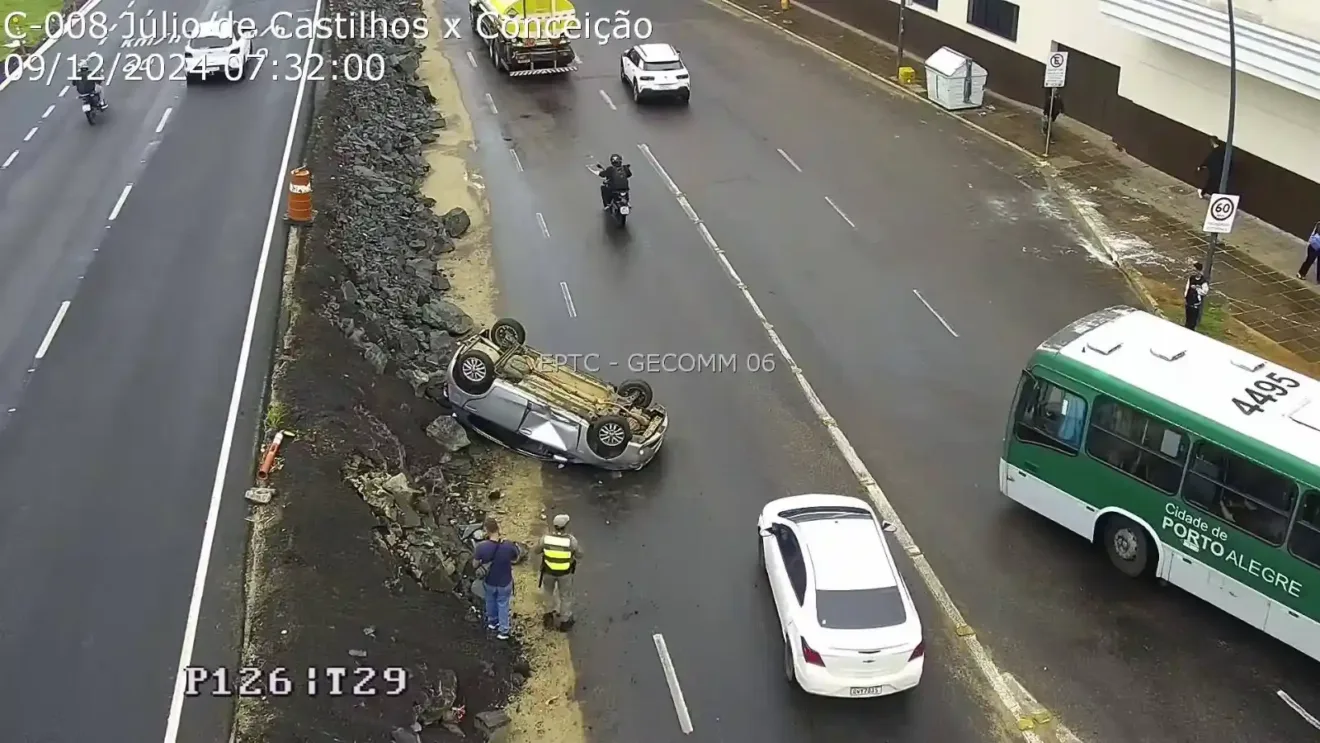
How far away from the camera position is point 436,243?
1024 inches

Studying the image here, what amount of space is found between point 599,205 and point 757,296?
6528 millimetres

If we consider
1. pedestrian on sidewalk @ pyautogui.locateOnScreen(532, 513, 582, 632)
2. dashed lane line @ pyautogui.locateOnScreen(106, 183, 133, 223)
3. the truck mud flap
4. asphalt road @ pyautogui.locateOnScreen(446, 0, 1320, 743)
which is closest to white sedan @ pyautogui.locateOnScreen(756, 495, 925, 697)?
asphalt road @ pyautogui.locateOnScreen(446, 0, 1320, 743)

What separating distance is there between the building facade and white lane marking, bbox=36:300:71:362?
924 inches

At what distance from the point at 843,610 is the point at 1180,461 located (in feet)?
15.8

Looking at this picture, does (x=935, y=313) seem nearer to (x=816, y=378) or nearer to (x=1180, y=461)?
(x=816, y=378)

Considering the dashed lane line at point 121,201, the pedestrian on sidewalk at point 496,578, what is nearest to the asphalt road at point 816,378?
the pedestrian on sidewalk at point 496,578

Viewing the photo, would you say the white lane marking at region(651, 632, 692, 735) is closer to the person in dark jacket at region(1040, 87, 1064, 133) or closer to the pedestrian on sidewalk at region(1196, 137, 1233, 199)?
the pedestrian on sidewalk at region(1196, 137, 1233, 199)

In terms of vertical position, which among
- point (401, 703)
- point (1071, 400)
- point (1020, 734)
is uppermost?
point (1071, 400)

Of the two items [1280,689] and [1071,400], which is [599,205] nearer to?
[1071,400]

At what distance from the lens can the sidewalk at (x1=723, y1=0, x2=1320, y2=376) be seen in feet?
73.5

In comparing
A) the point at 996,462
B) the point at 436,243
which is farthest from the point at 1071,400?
the point at 436,243

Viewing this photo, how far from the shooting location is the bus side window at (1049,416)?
51.5 feet

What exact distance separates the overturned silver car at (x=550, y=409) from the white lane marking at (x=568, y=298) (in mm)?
4155

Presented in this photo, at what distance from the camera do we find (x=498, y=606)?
14.3m
